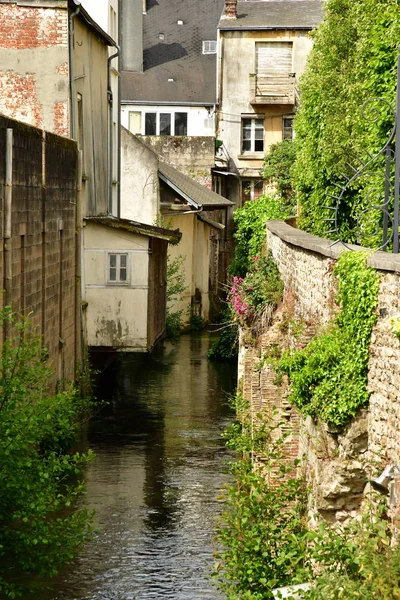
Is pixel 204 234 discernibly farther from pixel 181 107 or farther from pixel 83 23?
pixel 83 23

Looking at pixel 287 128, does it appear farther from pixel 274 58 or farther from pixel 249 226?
pixel 249 226

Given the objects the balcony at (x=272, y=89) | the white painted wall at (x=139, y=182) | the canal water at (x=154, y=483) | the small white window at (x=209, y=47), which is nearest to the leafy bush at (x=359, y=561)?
the canal water at (x=154, y=483)

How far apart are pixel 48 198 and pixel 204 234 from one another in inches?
886

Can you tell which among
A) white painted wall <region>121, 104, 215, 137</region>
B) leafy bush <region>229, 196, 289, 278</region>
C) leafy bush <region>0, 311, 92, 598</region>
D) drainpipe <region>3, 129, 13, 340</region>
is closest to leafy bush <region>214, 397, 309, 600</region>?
leafy bush <region>0, 311, 92, 598</region>

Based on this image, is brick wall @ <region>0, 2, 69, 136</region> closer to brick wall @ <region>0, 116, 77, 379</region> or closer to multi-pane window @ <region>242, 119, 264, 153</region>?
brick wall @ <region>0, 116, 77, 379</region>

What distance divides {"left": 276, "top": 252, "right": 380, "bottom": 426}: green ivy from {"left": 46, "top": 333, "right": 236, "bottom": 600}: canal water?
2517 millimetres

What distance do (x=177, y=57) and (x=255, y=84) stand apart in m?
5.27

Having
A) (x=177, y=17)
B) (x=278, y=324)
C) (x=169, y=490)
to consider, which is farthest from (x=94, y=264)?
(x=177, y=17)

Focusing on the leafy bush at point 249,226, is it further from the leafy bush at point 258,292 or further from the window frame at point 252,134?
the window frame at point 252,134

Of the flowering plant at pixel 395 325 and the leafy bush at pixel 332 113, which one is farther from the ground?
the leafy bush at pixel 332 113

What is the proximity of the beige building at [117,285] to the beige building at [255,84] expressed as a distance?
21.5 metres

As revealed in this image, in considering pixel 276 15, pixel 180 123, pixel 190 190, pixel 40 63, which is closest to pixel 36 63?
pixel 40 63

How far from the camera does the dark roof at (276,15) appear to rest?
47531 mm

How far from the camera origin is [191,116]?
161ft
